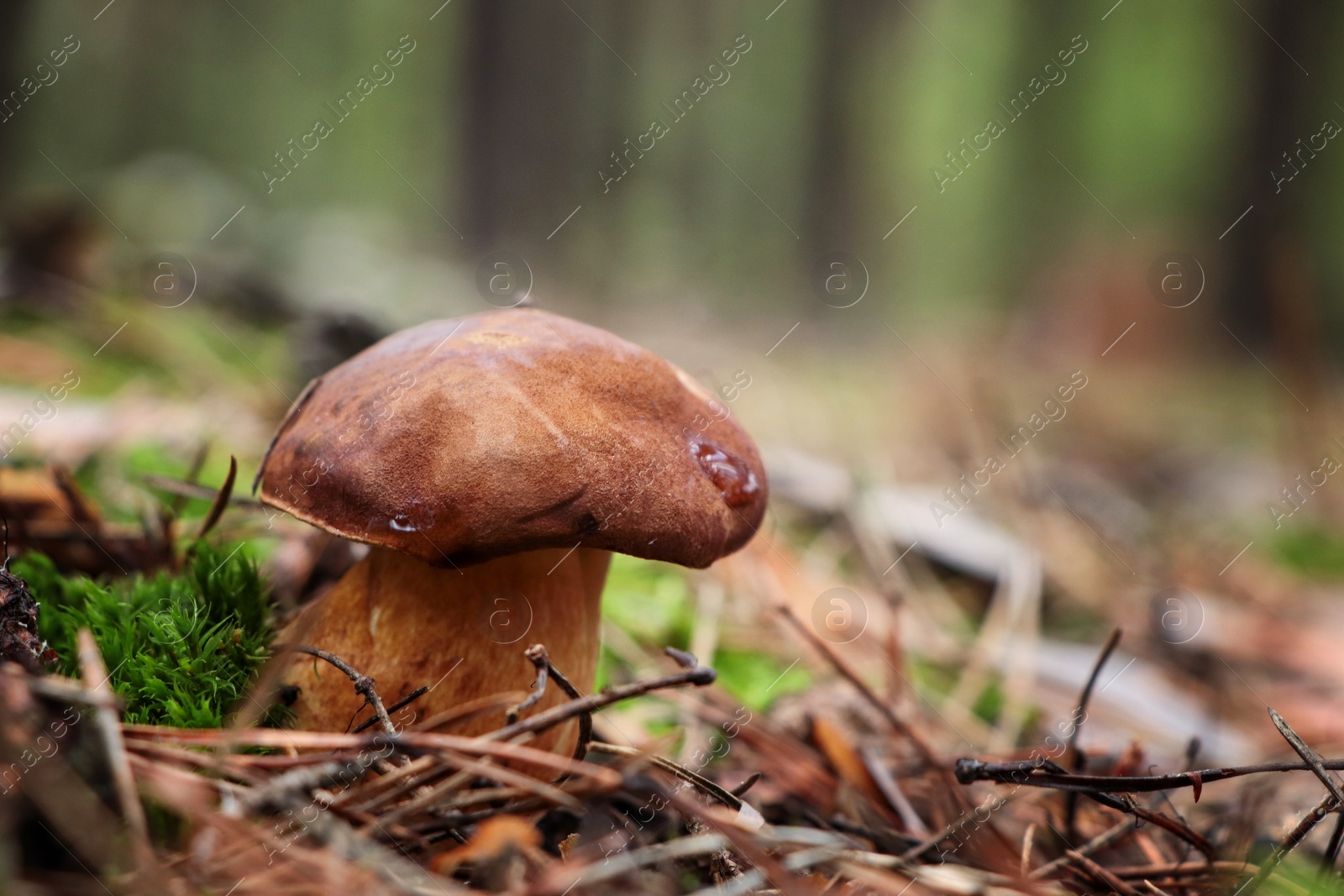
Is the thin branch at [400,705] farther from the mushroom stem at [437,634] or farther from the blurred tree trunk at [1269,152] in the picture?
the blurred tree trunk at [1269,152]

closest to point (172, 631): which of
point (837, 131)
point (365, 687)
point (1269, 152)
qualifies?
point (365, 687)

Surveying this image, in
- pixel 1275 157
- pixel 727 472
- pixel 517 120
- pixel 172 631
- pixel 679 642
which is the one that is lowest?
pixel 679 642

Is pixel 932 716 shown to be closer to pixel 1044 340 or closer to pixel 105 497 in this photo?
pixel 105 497

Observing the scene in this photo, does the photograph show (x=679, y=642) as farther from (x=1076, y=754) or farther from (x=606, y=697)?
(x=606, y=697)

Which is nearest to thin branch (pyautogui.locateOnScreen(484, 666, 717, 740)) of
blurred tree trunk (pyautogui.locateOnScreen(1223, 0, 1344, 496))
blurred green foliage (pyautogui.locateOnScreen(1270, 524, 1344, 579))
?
blurred green foliage (pyautogui.locateOnScreen(1270, 524, 1344, 579))

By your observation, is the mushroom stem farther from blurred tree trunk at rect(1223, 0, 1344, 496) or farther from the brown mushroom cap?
blurred tree trunk at rect(1223, 0, 1344, 496)

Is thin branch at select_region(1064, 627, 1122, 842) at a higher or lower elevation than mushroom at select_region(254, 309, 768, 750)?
lower
